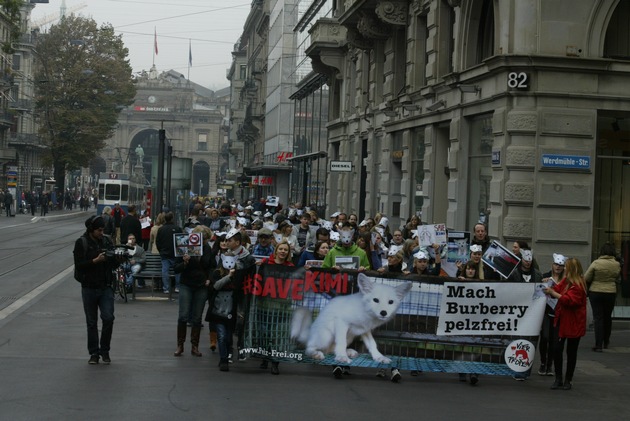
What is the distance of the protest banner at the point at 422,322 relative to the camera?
13336 millimetres

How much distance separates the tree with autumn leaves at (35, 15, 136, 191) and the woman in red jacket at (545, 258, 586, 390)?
7249 centimetres

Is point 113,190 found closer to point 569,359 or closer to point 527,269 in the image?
point 527,269

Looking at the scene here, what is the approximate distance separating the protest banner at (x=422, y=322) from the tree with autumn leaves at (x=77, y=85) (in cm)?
7130

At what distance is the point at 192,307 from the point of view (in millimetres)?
14406

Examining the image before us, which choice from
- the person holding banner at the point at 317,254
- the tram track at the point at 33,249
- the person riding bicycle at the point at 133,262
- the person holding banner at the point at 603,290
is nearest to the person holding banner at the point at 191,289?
the person holding banner at the point at 317,254

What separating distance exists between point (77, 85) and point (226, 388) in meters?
74.8

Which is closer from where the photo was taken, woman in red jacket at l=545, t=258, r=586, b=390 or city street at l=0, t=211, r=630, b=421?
city street at l=0, t=211, r=630, b=421

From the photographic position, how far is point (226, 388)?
1192 centimetres

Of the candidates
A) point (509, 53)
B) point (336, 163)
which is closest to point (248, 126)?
point (336, 163)

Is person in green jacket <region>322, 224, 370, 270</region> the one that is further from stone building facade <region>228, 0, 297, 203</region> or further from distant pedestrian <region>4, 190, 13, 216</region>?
distant pedestrian <region>4, 190, 13, 216</region>

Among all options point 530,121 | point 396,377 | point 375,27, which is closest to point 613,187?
point 530,121

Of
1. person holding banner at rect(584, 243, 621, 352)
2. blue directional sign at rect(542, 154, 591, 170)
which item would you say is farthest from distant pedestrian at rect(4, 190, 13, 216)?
person holding banner at rect(584, 243, 621, 352)

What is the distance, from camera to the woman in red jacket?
42.7 ft

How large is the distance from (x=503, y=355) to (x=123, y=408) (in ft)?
15.8
